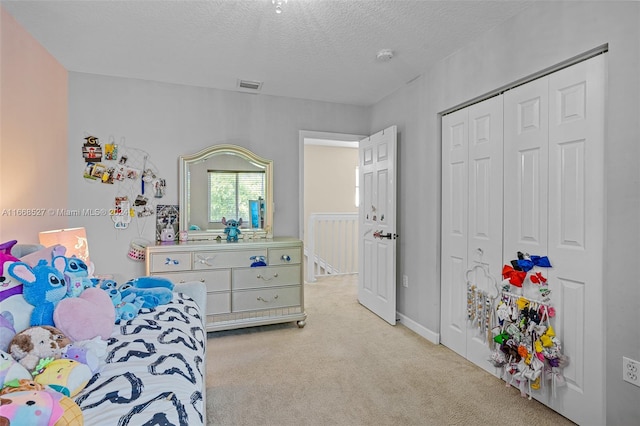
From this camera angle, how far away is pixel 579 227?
1767 millimetres

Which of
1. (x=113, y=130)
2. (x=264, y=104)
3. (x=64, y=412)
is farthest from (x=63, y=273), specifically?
(x=264, y=104)

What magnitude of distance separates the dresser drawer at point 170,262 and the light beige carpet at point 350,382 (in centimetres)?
72

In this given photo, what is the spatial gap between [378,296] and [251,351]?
1.48 meters

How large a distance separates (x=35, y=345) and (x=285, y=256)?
7.35 feet

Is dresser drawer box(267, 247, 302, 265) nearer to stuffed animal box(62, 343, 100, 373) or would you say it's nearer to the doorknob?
the doorknob

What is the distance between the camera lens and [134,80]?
10.2ft

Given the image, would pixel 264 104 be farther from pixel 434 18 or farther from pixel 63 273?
pixel 63 273

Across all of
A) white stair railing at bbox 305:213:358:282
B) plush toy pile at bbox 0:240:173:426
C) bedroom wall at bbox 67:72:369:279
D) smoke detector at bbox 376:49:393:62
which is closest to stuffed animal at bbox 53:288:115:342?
plush toy pile at bbox 0:240:173:426

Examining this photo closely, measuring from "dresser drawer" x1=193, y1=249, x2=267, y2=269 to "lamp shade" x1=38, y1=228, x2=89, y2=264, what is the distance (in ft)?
2.74

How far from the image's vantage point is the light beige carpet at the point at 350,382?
1.85 meters

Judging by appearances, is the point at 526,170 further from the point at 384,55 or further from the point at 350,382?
the point at 350,382

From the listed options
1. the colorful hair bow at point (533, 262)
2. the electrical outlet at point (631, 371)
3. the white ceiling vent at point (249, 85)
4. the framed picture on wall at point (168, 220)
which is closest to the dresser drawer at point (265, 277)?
the framed picture on wall at point (168, 220)

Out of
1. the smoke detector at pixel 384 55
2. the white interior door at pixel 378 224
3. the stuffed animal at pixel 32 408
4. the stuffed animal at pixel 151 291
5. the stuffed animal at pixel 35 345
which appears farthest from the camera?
the white interior door at pixel 378 224

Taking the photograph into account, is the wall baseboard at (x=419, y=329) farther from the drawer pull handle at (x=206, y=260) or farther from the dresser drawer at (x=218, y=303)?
the drawer pull handle at (x=206, y=260)
